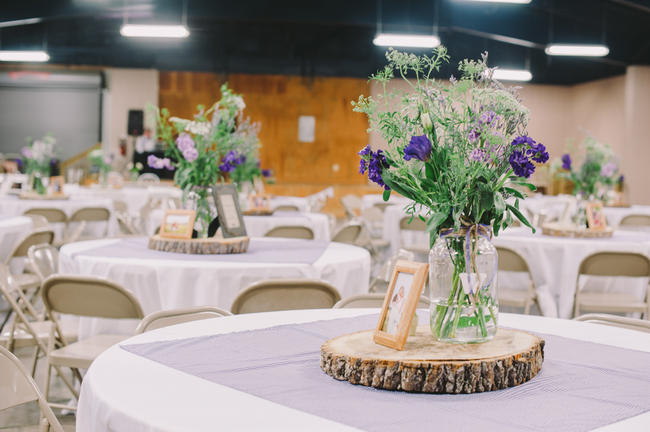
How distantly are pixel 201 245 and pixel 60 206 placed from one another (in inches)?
189

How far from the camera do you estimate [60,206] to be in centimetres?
823

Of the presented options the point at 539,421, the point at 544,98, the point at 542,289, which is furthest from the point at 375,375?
the point at 544,98

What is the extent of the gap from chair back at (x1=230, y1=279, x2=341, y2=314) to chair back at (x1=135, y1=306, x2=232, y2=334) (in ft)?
1.30

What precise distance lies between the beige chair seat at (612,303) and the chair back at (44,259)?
3277 millimetres

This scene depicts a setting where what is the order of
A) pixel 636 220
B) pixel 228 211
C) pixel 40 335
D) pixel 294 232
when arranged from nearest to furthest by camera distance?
pixel 40 335 < pixel 228 211 < pixel 294 232 < pixel 636 220

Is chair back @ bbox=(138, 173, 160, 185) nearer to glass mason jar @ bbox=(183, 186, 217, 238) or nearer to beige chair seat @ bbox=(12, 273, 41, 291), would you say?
beige chair seat @ bbox=(12, 273, 41, 291)

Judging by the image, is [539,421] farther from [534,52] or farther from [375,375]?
[534,52]

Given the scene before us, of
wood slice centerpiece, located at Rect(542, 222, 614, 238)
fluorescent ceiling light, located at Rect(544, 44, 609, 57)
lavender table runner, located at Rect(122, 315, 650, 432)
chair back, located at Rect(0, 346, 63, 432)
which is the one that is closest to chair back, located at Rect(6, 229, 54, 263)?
→ chair back, located at Rect(0, 346, 63, 432)

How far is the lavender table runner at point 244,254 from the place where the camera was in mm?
3803

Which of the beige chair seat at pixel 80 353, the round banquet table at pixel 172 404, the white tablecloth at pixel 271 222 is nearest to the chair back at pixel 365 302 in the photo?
the round banquet table at pixel 172 404

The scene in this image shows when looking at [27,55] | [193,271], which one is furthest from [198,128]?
[27,55]

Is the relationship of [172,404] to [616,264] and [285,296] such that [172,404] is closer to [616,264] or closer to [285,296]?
[285,296]

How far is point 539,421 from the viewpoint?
55.2 inches

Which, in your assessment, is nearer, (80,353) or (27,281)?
(80,353)
